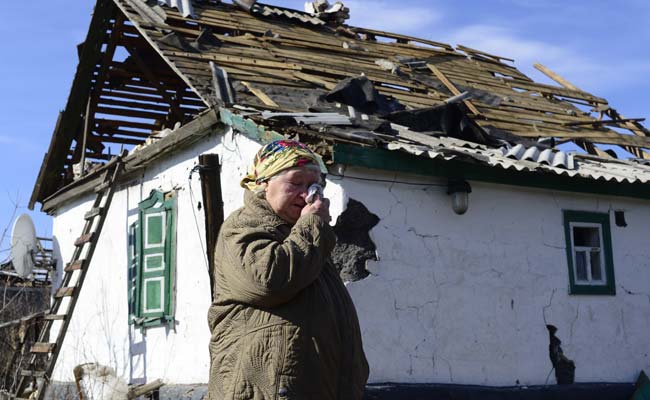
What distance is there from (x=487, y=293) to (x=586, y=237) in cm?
153

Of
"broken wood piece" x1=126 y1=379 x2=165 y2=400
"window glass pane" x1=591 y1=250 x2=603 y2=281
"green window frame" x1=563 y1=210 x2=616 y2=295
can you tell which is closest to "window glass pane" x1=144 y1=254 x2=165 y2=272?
"broken wood piece" x1=126 y1=379 x2=165 y2=400

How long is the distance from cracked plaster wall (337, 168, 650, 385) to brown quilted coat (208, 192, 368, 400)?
146 inches

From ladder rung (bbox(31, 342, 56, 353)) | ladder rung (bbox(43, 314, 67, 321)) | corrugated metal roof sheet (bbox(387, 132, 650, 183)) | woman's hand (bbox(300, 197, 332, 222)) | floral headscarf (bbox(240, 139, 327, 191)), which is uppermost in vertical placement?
corrugated metal roof sheet (bbox(387, 132, 650, 183))

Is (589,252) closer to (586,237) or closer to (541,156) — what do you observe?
(586,237)

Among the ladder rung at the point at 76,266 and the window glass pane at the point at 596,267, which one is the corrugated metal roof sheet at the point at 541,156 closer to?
the window glass pane at the point at 596,267

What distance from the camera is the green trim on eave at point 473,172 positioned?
22.8 feet

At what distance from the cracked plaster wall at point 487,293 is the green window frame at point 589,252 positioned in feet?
0.25

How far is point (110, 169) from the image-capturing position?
31.0 feet

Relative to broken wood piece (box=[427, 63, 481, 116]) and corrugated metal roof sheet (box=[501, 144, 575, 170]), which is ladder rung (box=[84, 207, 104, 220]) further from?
broken wood piece (box=[427, 63, 481, 116])

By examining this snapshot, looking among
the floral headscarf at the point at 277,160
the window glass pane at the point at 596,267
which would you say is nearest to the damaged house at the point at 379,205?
the window glass pane at the point at 596,267

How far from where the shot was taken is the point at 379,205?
7.14 metres

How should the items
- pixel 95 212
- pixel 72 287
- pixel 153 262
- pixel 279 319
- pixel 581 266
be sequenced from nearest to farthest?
pixel 279 319, pixel 581 266, pixel 153 262, pixel 72 287, pixel 95 212

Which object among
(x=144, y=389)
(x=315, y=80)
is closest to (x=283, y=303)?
(x=144, y=389)

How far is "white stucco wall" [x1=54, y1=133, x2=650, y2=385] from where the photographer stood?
711 cm
